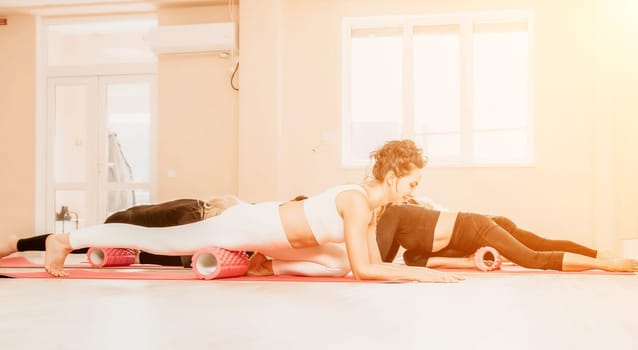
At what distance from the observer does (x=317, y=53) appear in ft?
22.1

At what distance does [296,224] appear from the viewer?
10.3 feet

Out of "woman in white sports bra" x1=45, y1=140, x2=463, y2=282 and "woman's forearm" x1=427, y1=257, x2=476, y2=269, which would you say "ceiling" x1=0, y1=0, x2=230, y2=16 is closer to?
"woman's forearm" x1=427, y1=257, x2=476, y2=269

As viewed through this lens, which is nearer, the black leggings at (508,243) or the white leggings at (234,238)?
the white leggings at (234,238)

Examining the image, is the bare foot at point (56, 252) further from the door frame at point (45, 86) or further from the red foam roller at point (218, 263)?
the door frame at point (45, 86)

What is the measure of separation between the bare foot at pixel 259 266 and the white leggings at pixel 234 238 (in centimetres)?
12

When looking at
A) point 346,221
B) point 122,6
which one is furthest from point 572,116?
point 122,6

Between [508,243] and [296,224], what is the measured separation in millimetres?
1256

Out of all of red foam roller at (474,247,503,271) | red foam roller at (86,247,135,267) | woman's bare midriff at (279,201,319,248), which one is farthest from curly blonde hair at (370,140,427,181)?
red foam roller at (86,247,135,267)

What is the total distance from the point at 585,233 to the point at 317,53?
3142 mm

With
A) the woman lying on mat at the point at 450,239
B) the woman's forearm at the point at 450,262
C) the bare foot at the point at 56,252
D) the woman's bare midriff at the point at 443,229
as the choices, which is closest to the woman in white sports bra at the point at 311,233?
the bare foot at the point at 56,252

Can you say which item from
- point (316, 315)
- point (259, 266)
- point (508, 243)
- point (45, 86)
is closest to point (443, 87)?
point (508, 243)

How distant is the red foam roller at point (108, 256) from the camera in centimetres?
426

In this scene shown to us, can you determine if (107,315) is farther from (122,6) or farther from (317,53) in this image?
(122,6)

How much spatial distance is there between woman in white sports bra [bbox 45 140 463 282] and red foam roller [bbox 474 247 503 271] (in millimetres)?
725
